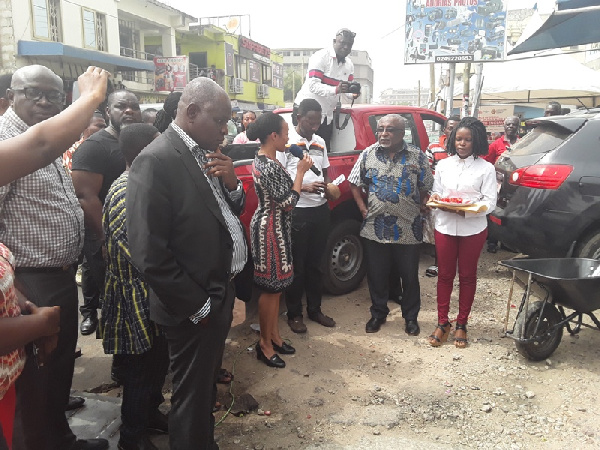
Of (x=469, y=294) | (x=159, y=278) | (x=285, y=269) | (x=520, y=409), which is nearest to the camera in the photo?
(x=159, y=278)

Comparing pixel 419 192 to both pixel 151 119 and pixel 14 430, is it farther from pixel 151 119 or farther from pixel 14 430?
pixel 14 430

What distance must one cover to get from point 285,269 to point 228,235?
1565 mm

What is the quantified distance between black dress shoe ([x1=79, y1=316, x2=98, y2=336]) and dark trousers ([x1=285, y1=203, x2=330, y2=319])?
5.89 feet

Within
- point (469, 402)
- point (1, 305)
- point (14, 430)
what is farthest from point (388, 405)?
point (1, 305)

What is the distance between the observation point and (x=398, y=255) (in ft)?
14.3

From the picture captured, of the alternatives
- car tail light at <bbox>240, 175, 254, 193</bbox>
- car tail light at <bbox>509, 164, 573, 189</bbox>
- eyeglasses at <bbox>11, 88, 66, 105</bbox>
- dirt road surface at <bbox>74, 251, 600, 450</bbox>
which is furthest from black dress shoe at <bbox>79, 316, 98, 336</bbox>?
car tail light at <bbox>509, 164, 573, 189</bbox>

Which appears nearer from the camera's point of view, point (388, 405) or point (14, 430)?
point (14, 430)

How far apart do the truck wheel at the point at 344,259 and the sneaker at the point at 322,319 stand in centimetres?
48

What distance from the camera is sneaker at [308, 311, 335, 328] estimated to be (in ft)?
14.8

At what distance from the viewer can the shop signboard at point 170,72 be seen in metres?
23.3

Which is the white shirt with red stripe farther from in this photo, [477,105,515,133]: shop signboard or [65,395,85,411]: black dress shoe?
[477,105,515,133]: shop signboard

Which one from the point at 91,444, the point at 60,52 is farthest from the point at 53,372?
the point at 60,52

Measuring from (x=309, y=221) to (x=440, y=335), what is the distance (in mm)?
1500

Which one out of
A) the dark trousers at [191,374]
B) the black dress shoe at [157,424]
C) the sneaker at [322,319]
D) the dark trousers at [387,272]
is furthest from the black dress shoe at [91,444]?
the dark trousers at [387,272]
